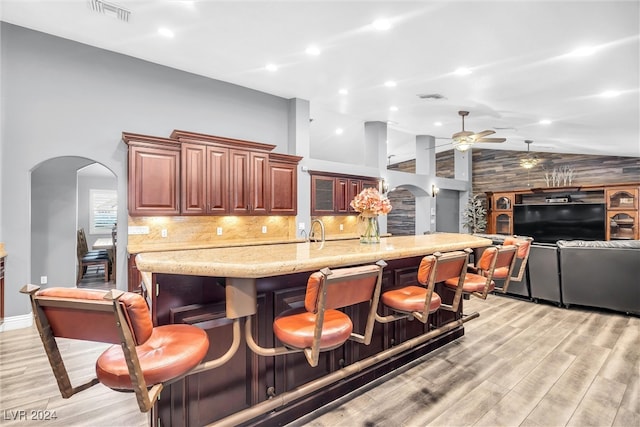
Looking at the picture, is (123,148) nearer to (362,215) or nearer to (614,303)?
(362,215)

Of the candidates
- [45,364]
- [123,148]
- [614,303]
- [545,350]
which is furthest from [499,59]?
[45,364]

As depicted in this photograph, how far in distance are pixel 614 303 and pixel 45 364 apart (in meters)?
6.44

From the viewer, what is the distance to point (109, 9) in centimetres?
304

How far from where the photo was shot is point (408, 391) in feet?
7.50

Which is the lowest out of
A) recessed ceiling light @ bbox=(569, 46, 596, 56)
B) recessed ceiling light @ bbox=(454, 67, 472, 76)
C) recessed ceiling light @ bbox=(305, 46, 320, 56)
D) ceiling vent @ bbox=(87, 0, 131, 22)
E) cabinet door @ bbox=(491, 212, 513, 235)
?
cabinet door @ bbox=(491, 212, 513, 235)

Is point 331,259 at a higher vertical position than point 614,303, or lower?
higher

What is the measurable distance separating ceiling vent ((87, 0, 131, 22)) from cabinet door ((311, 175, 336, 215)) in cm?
347

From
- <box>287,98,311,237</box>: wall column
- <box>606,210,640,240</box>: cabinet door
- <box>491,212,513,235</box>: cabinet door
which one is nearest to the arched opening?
<box>287,98,311,237</box>: wall column

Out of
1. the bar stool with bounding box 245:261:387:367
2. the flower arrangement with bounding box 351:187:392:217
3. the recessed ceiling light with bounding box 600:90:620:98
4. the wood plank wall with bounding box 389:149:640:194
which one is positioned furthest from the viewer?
the wood plank wall with bounding box 389:149:640:194

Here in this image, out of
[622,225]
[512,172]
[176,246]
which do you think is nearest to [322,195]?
[176,246]

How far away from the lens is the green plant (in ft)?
28.7

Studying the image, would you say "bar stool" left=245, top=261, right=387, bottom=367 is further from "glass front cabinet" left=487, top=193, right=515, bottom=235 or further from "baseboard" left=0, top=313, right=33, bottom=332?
"glass front cabinet" left=487, top=193, right=515, bottom=235

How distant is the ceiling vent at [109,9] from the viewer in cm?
296

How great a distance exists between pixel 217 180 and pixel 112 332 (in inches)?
137
